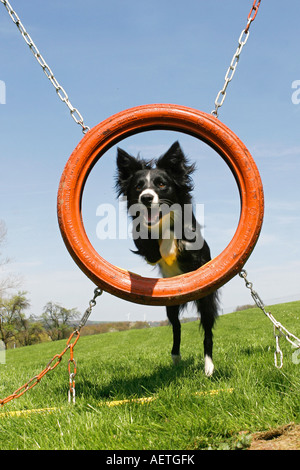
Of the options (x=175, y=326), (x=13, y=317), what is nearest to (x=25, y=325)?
(x=13, y=317)

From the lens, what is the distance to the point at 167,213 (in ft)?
14.7

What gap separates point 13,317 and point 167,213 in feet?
103

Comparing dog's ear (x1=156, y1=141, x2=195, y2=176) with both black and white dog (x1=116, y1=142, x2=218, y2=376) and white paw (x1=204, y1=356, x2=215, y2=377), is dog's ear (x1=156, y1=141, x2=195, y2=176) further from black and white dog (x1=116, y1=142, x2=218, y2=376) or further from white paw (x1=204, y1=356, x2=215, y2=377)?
white paw (x1=204, y1=356, x2=215, y2=377)

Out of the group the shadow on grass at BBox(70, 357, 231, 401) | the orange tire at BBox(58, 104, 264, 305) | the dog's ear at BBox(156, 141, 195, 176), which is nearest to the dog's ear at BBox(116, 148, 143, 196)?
the dog's ear at BBox(156, 141, 195, 176)

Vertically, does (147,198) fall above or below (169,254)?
above

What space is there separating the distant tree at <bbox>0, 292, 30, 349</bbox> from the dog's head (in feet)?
99.1

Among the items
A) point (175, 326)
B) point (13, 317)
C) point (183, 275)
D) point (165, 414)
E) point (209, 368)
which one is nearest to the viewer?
point (165, 414)

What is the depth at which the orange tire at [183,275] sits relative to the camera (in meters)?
3.84

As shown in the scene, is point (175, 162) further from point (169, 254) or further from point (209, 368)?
point (209, 368)

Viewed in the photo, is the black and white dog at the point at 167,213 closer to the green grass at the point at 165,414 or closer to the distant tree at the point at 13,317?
the green grass at the point at 165,414

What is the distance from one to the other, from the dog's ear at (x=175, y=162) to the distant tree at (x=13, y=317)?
3042cm

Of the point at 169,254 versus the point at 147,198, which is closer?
the point at 147,198

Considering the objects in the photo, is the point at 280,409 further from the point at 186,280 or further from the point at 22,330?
the point at 22,330

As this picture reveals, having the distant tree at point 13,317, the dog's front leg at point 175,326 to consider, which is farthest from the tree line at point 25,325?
the dog's front leg at point 175,326
